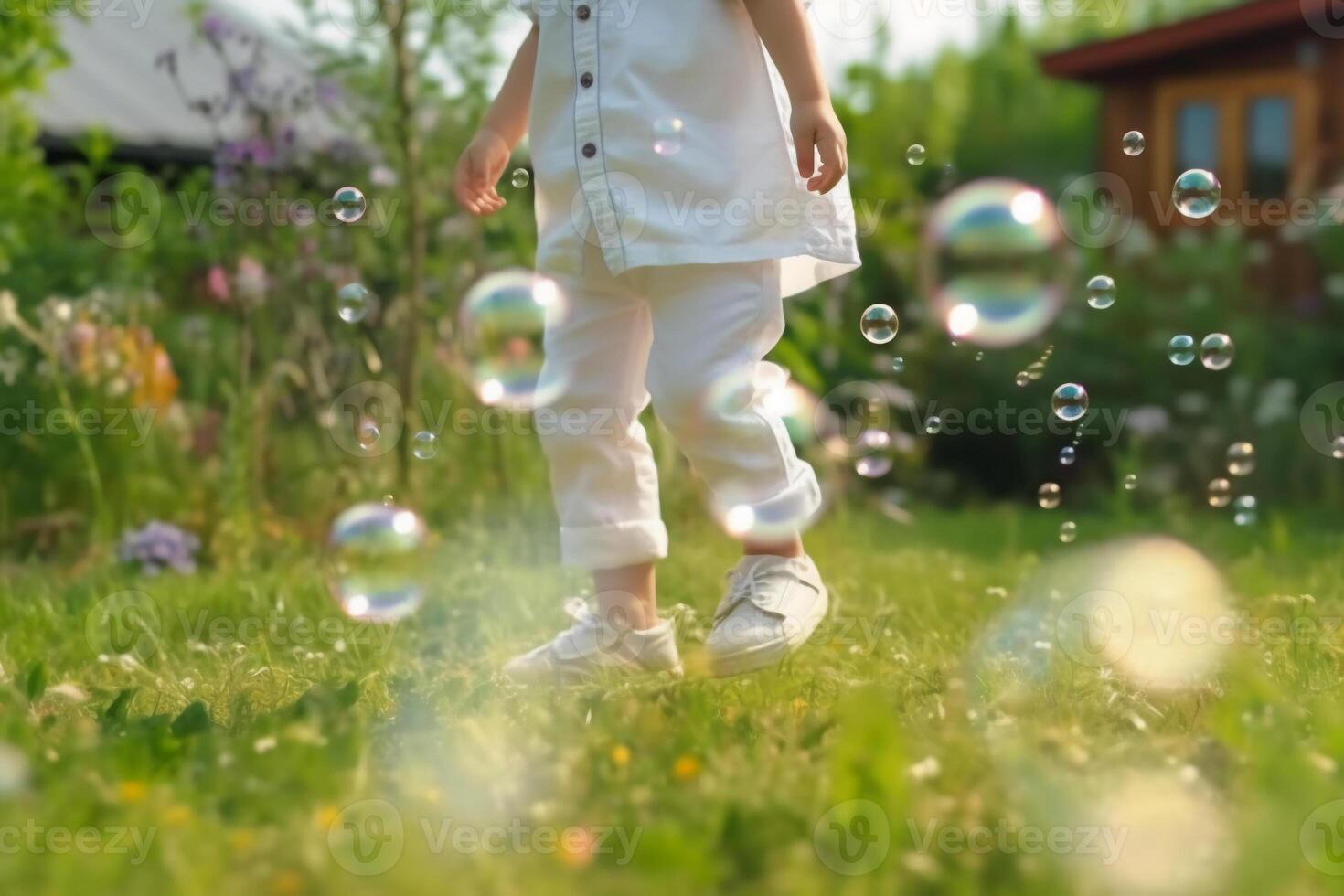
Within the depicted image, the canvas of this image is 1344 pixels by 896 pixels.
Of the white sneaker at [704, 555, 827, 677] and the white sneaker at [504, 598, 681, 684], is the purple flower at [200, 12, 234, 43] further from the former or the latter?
the white sneaker at [704, 555, 827, 677]

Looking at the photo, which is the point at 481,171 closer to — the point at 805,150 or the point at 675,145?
the point at 675,145

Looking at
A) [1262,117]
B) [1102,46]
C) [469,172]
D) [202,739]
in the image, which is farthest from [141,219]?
[1262,117]

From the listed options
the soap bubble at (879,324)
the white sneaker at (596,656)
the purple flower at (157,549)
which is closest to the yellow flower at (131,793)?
the white sneaker at (596,656)

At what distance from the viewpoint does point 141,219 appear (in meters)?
5.88

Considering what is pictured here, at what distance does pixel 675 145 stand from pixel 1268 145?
799 centimetres

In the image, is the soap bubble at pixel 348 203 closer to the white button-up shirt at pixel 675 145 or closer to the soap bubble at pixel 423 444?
the soap bubble at pixel 423 444

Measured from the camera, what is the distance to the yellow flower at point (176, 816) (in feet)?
4.99

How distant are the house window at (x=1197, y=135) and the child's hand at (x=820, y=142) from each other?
7.75 m

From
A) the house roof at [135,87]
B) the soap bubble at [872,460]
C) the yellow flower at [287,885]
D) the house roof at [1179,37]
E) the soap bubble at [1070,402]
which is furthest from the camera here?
the house roof at [135,87]

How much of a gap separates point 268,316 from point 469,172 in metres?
2.34

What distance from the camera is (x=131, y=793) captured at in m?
1.61

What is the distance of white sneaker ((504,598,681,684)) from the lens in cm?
248

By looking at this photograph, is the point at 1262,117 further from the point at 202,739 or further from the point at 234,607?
the point at 202,739

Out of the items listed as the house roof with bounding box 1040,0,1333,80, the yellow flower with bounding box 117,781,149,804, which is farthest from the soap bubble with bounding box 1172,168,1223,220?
the house roof with bounding box 1040,0,1333,80
